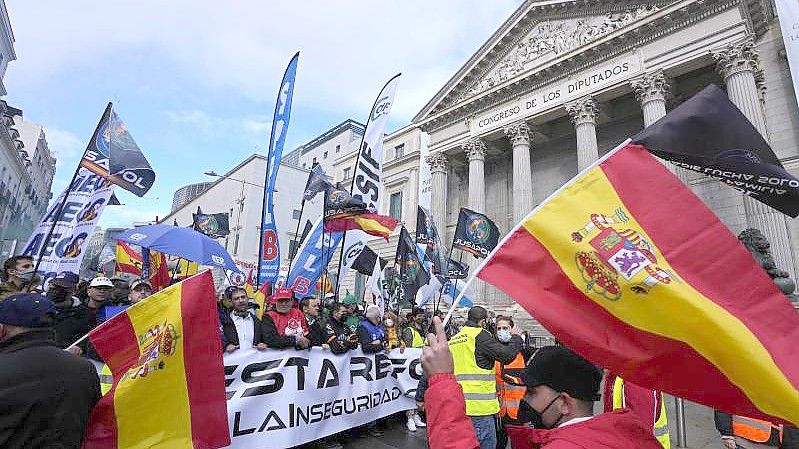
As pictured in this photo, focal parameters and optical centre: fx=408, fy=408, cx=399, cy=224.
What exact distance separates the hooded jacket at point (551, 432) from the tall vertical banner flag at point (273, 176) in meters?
5.86

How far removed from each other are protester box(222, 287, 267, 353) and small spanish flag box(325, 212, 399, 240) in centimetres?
210

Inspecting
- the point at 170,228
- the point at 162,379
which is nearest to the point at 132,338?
the point at 162,379

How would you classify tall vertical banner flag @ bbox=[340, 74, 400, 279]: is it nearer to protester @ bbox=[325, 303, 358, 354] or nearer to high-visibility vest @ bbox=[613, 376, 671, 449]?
protester @ bbox=[325, 303, 358, 354]

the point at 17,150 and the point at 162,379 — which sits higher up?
the point at 17,150

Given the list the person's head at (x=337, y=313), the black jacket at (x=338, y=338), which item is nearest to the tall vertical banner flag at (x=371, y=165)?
the person's head at (x=337, y=313)

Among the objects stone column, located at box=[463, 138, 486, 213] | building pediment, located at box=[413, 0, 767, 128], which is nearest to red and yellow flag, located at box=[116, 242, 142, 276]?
stone column, located at box=[463, 138, 486, 213]

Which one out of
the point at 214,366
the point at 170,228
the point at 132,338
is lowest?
the point at 214,366

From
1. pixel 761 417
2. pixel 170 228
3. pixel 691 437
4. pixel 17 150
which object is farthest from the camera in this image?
pixel 17 150

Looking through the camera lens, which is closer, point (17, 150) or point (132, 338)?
point (132, 338)

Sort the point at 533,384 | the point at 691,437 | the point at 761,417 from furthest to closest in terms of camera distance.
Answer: the point at 691,437 → the point at 533,384 → the point at 761,417

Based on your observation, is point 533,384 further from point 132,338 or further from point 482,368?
point 482,368

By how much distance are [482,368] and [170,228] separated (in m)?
5.81

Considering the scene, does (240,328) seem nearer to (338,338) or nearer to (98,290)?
(338,338)

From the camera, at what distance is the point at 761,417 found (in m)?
1.36
